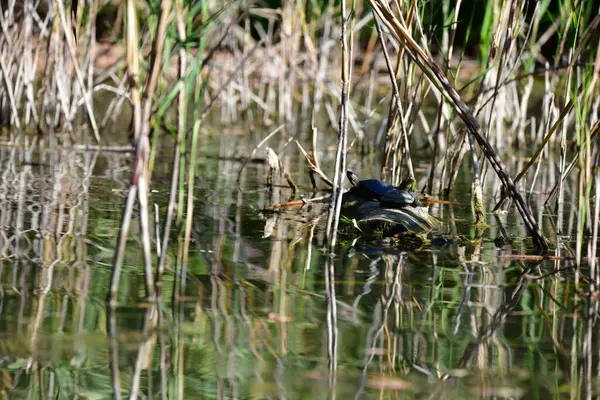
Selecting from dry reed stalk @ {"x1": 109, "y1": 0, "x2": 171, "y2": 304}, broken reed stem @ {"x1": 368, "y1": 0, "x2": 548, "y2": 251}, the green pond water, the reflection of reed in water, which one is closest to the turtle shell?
A: the green pond water

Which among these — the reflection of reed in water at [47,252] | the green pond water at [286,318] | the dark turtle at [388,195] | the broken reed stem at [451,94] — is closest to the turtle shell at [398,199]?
the dark turtle at [388,195]

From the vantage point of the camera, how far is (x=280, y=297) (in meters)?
2.00

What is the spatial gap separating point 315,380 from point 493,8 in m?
1.99

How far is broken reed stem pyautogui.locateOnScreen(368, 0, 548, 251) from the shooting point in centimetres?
236

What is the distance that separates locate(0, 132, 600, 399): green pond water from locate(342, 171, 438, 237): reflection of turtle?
0.31ft

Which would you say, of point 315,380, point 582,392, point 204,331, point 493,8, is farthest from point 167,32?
point 493,8

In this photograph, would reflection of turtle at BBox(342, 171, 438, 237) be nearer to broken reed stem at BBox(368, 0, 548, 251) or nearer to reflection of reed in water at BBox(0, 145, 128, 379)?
broken reed stem at BBox(368, 0, 548, 251)

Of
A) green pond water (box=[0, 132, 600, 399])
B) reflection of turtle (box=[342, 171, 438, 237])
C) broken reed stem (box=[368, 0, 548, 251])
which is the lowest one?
green pond water (box=[0, 132, 600, 399])

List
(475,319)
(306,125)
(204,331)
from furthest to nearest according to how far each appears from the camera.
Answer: (306,125)
(475,319)
(204,331)

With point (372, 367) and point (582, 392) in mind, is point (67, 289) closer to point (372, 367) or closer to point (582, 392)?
point (372, 367)

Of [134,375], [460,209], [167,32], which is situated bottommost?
[134,375]

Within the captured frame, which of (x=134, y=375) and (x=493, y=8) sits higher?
(x=493, y=8)

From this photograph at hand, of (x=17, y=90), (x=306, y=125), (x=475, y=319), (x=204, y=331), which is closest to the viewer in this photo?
(x=204, y=331)

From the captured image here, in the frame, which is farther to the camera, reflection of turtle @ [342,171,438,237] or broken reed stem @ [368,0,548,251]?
reflection of turtle @ [342,171,438,237]
